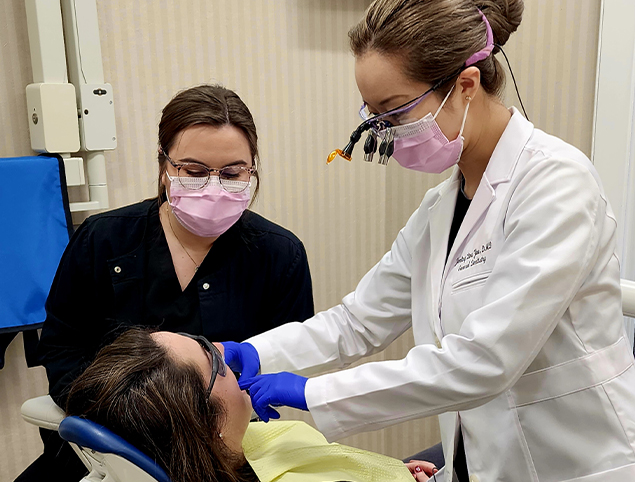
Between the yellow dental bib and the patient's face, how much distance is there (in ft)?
0.27

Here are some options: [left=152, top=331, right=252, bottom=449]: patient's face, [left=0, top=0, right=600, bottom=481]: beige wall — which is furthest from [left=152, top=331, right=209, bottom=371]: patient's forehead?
[left=0, top=0, right=600, bottom=481]: beige wall

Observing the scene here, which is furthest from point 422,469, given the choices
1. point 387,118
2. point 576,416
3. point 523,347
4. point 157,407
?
point 387,118

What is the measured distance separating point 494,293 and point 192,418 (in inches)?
22.1

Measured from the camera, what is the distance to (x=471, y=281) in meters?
1.21

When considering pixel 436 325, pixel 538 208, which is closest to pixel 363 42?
pixel 538 208

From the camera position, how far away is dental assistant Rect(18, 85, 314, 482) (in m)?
1.47

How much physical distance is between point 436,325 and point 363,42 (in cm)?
56

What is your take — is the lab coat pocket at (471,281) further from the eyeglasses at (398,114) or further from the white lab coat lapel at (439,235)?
the eyeglasses at (398,114)

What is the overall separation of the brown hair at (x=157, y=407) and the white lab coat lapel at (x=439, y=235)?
46 centimetres

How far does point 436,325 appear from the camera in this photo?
1.29 metres

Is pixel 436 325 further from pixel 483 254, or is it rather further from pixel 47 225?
pixel 47 225

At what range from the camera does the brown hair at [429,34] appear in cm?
114

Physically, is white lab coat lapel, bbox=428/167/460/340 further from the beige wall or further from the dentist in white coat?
the beige wall

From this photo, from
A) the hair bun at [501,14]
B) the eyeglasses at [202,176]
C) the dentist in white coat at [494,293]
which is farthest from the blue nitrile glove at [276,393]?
the hair bun at [501,14]
